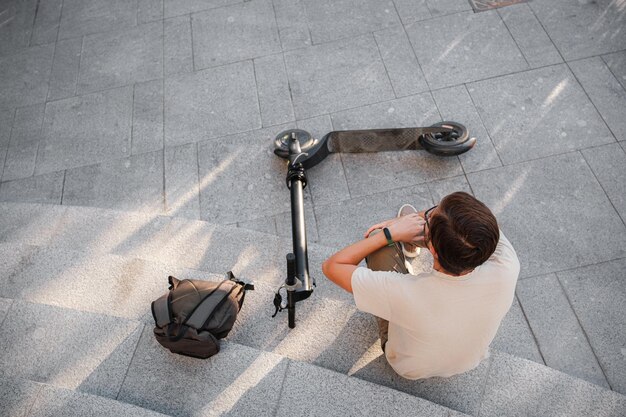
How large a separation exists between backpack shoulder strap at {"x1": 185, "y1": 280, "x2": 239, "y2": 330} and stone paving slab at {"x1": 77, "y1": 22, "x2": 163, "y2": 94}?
312 cm

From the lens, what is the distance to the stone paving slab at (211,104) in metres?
→ 4.77

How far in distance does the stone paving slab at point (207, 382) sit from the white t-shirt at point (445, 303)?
2.73 feet

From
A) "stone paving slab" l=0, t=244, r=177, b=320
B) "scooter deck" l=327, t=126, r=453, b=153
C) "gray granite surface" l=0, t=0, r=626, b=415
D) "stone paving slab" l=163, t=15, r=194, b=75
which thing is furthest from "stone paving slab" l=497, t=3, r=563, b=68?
"stone paving slab" l=0, t=244, r=177, b=320

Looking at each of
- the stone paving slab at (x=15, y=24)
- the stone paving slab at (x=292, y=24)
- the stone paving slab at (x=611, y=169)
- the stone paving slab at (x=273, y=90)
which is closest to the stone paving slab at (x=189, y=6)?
the stone paving slab at (x=292, y=24)

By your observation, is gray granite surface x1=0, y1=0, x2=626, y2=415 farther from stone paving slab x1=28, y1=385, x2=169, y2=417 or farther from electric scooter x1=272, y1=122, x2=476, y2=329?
electric scooter x1=272, y1=122, x2=476, y2=329

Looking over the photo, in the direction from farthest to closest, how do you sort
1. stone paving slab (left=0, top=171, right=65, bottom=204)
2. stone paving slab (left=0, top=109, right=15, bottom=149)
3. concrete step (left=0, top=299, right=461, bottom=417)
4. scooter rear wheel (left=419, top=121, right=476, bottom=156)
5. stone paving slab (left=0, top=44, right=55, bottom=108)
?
1. stone paving slab (left=0, top=44, right=55, bottom=108)
2. stone paving slab (left=0, top=109, right=15, bottom=149)
3. stone paving slab (left=0, top=171, right=65, bottom=204)
4. scooter rear wheel (left=419, top=121, right=476, bottom=156)
5. concrete step (left=0, top=299, right=461, bottom=417)

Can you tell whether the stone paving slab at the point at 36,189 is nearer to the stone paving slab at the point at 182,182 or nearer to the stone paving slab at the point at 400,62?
the stone paving slab at the point at 182,182

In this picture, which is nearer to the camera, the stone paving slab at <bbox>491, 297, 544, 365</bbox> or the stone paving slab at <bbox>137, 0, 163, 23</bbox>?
the stone paving slab at <bbox>491, 297, 544, 365</bbox>

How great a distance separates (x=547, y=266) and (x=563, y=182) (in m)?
0.83

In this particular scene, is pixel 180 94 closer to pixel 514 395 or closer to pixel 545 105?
pixel 545 105

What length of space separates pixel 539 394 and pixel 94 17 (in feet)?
19.6

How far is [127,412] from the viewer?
2605 mm

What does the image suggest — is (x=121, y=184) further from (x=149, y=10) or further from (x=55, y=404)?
(x=149, y=10)

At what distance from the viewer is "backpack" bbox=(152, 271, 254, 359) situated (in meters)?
2.80
